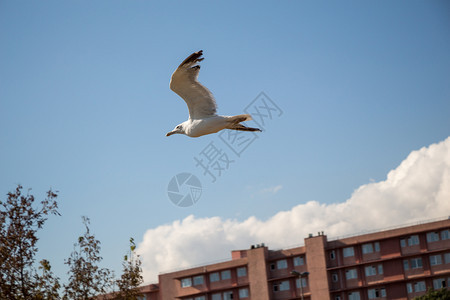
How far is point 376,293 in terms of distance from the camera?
67062 millimetres

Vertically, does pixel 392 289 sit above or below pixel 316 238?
below

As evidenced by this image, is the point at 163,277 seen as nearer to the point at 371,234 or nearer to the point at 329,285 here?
the point at 329,285

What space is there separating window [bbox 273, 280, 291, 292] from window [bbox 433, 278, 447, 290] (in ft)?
52.0

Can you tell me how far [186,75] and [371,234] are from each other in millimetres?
52738

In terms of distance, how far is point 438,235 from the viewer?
212ft

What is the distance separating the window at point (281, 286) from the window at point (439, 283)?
1584 cm

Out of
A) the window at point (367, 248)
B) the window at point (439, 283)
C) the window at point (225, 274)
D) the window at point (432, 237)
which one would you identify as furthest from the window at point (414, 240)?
the window at point (225, 274)

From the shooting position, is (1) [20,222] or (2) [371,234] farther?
(2) [371,234]

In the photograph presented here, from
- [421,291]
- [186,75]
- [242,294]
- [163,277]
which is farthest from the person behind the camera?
[163,277]

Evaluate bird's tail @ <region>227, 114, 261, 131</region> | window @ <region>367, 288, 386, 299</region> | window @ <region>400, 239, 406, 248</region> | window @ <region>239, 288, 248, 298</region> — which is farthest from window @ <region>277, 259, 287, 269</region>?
bird's tail @ <region>227, 114, 261, 131</region>

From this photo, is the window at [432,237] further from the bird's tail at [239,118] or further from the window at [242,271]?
the bird's tail at [239,118]

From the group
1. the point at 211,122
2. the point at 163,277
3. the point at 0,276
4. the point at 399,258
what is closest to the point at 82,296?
the point at 0,276

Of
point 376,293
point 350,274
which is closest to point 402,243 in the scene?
point 376,293

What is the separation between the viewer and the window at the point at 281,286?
71.8 meters
